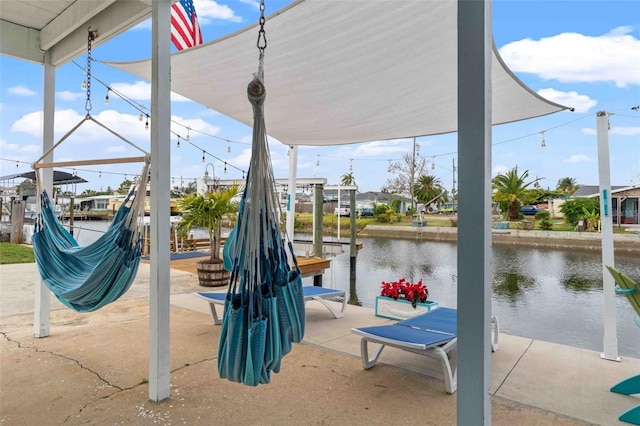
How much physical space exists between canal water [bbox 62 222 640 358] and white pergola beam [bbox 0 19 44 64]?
1.52 metres

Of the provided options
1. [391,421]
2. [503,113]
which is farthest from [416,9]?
[391,421]

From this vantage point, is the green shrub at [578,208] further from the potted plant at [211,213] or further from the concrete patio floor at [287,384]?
the concrete patio floor at [287,384]

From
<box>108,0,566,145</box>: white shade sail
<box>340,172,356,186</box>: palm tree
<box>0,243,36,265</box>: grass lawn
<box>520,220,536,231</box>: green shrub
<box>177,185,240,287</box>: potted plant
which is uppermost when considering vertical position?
<box>340,172,356,186</box>: palm tree

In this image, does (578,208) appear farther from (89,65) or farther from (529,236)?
(89,65)

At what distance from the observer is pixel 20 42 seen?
9.27 feet

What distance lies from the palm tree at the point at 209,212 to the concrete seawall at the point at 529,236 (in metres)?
12.0

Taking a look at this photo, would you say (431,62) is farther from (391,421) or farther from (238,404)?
(238,404)

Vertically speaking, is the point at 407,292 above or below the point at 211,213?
below

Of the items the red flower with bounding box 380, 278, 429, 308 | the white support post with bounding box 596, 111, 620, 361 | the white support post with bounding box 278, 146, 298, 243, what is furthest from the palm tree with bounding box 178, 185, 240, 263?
the white support post with bounding box 596, 111, 620, 361

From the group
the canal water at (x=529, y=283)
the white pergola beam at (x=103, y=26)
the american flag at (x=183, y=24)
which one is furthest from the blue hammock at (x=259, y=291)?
the american flag at (x=183, y=24)

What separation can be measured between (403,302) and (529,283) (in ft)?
23.5

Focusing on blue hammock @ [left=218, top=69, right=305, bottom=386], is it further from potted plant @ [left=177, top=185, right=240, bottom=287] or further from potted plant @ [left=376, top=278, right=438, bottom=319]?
potted plant @ [left=177, top=185, right=240, bottom=287]

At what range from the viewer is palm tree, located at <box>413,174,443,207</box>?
26328mm

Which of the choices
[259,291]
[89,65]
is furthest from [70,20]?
[259,291]
